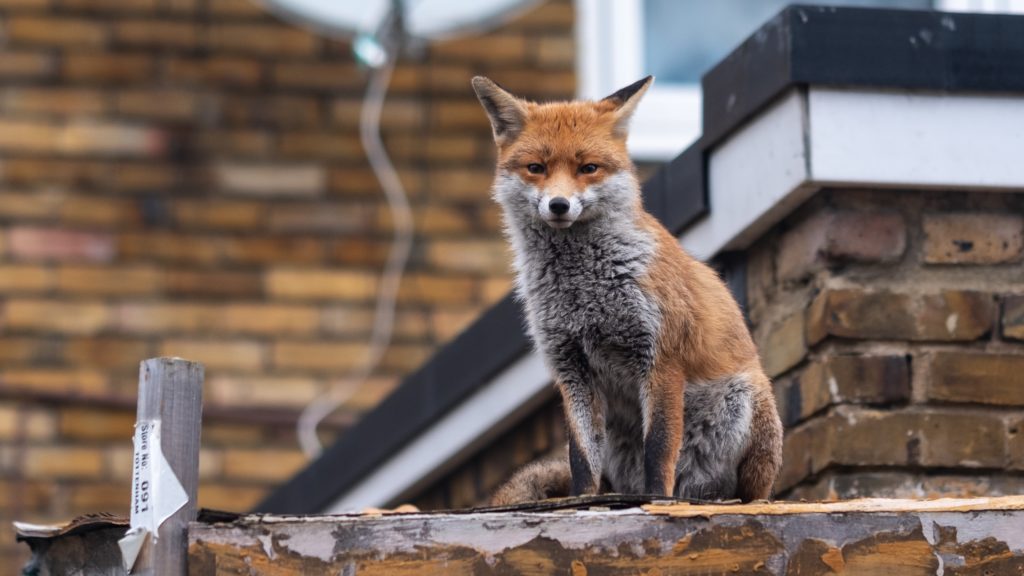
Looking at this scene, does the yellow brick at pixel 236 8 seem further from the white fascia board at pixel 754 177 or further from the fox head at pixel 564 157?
the fox head at pixel 564 157

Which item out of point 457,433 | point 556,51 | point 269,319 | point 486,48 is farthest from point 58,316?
point 457,433

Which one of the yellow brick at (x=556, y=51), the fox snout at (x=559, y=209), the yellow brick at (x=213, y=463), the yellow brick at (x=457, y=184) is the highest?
the yellow brick at (x=556, y=51)

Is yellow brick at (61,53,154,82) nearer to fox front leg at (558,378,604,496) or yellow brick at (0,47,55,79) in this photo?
yellow brick at (0,47,55,79)

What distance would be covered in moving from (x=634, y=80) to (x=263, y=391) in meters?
2.32

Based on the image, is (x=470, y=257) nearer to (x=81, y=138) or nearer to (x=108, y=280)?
(x=108, y=280)

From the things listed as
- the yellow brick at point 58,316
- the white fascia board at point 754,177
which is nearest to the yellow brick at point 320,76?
the yellow brick at point 58,316

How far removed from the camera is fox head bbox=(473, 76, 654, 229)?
4.25 meters

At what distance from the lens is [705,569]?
3.39 metres

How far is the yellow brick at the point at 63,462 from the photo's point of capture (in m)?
8.33

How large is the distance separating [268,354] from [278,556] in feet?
17.4

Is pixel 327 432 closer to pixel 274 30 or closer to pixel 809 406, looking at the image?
pixel 274 30

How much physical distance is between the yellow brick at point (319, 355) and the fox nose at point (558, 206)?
4.61 metres

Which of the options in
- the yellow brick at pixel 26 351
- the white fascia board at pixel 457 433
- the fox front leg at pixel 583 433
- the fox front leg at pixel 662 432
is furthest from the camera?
the yellow brick at pixel 26 351

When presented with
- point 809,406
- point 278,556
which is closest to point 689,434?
point 809,406
